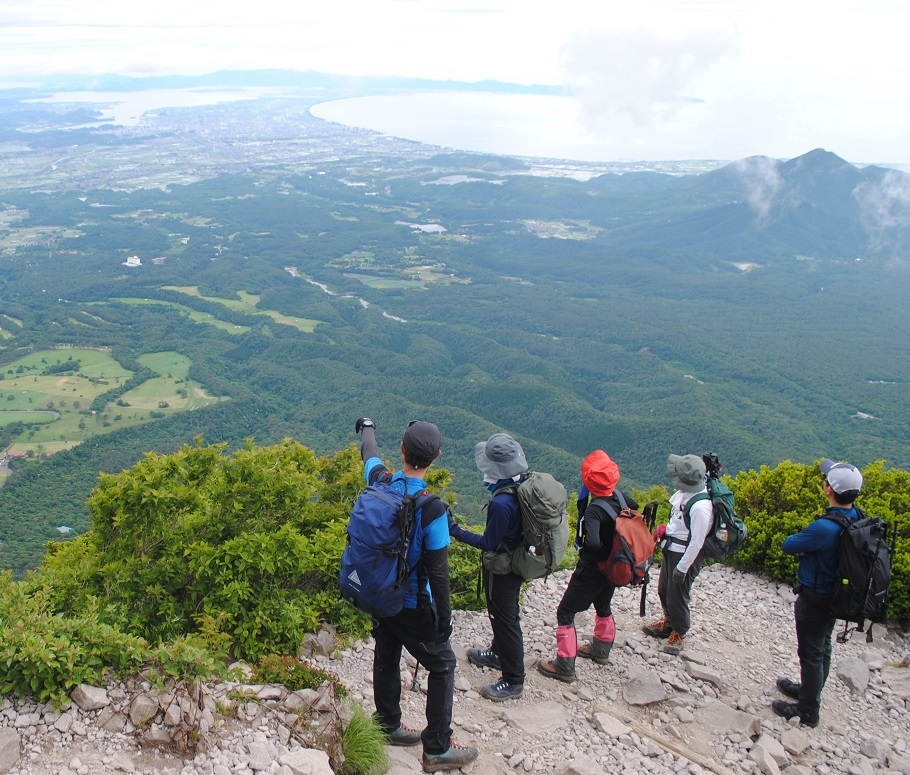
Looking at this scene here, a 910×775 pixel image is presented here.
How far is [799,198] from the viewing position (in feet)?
577

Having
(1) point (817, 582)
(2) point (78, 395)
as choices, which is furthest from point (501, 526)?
(2) point (78, 395)

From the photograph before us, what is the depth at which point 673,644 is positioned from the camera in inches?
286

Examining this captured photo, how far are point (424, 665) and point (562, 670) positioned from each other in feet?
6.59

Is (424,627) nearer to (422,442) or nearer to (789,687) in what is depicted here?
(422,442)

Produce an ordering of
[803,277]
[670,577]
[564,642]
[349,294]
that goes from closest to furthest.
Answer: [564,642] → [670,577] → [349,294] → [803,277]

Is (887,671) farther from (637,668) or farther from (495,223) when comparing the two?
(495,223)

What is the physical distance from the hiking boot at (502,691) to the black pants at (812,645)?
251cm

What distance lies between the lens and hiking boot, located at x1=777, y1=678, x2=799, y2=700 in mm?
6539

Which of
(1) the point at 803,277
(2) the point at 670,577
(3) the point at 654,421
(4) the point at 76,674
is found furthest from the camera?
(1) the point at 803,277

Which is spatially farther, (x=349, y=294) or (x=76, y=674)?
(x=349, y=294)

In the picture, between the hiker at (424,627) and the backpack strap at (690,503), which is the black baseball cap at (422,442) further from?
the backpack strap at (690,503)

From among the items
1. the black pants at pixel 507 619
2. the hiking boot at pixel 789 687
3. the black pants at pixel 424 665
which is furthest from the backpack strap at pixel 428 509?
the hiking boot at pixel 789 687

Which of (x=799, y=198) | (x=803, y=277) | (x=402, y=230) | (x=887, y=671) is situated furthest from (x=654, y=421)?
(x=799, y=198)

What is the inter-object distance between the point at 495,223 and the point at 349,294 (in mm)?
65394
